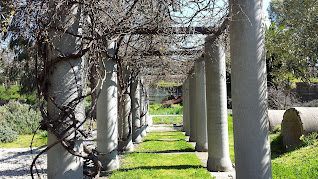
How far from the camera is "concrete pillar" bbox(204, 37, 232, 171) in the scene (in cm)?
711

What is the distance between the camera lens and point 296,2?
4977mm

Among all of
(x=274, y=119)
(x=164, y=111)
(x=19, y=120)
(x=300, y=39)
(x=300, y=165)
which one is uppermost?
(x=300, y=39)

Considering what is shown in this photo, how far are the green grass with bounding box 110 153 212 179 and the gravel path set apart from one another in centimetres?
220

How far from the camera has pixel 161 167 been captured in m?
7.52

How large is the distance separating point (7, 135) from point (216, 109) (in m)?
11.6

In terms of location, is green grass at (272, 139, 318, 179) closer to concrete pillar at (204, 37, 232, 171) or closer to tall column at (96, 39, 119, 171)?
concrete pillar at (204, 37, 232, 171)

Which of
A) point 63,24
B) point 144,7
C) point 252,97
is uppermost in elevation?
A: point 144,7

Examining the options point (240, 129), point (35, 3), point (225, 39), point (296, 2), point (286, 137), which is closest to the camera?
point (35, 3)

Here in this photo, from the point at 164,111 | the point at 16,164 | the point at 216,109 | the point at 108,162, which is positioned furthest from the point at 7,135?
the point at 164,111

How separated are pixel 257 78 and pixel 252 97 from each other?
252 mm

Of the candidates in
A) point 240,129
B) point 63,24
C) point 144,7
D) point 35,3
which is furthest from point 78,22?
point 240,129

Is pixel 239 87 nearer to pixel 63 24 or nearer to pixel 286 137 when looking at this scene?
pixel 63 24

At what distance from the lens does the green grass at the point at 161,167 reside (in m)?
6.55

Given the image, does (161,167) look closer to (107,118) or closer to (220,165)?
(220,165)
